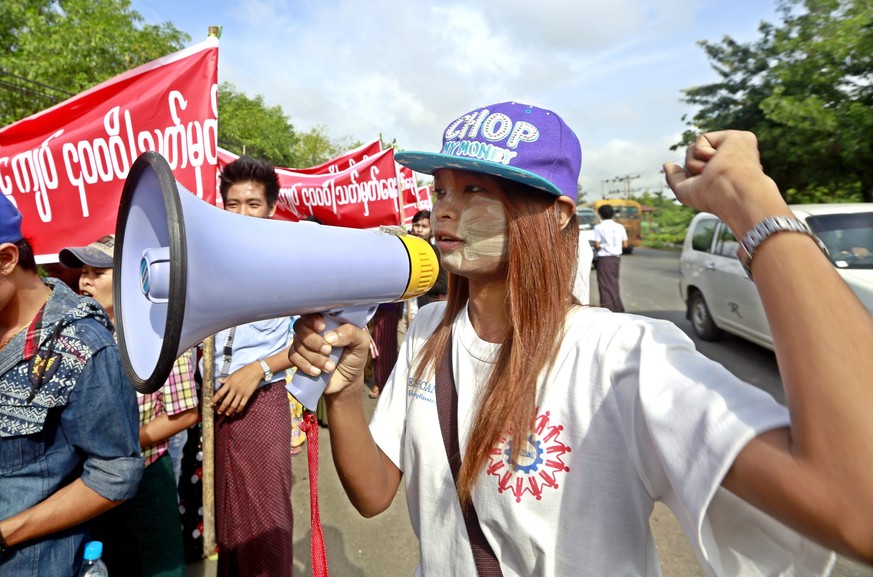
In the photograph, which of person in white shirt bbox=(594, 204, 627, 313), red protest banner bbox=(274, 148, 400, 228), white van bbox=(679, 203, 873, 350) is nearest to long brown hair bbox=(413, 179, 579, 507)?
white van bbox=(679, 203, 873, 350)

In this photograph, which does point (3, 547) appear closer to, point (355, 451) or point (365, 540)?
point (355, 451)

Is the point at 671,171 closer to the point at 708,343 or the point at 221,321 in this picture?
the point at 221,321

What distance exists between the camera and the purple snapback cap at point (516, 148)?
1020 millimetres

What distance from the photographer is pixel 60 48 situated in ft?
32.8

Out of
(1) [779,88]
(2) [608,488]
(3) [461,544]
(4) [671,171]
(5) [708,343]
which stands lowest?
(5) [708,343]

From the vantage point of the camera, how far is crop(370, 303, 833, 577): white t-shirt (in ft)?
2.22

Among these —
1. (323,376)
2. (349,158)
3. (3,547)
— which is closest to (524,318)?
(323,376)

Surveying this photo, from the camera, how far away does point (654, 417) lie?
2.44 ft

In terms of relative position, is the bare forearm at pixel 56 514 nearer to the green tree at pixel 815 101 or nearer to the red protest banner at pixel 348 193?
the red protest banner at pixel 348 193

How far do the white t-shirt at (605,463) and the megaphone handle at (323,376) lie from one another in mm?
220

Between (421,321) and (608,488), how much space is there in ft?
2.15

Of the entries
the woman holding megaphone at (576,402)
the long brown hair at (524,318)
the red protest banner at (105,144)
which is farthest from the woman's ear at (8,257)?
the long brown hair at (524,318)

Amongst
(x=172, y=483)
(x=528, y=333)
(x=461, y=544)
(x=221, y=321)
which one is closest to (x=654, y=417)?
(x=528, y=333)

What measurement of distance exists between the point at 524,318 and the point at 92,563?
1.48 m
